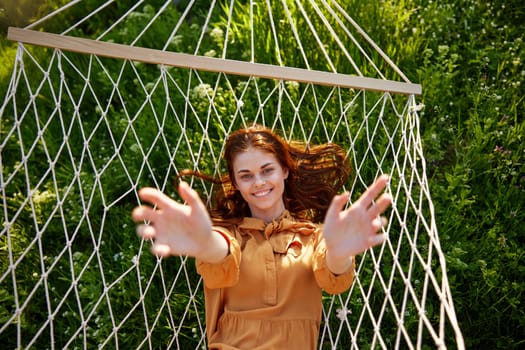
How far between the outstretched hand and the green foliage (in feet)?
2.53

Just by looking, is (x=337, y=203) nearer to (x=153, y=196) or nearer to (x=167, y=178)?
(x=153, y=196)

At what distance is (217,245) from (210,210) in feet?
1.35

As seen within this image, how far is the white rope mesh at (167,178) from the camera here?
222cm

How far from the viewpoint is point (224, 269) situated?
1713mm

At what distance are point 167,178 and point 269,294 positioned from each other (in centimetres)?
80

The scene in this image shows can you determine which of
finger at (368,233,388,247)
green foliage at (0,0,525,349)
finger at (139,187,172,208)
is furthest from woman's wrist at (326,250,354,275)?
green foliage at (0,0,525,349)

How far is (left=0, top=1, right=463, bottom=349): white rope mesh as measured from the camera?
7.27 ft

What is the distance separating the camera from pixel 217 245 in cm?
166

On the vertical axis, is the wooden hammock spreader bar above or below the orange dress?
above

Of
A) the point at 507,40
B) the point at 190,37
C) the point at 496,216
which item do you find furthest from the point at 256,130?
the point at 507,40

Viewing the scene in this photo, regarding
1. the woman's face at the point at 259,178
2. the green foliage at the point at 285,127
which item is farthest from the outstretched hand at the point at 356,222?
the green foliage at the point at 285,127

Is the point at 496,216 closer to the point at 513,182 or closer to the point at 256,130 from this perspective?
the point at 513,182

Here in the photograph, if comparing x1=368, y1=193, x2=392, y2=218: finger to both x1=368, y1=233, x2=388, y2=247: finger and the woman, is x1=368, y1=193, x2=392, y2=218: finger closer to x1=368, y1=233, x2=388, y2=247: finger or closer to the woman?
x1=368, y1=233, x2=388, y2=247: finger

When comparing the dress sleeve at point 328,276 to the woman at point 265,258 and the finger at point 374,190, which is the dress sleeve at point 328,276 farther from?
the finger at point 374,190
